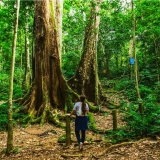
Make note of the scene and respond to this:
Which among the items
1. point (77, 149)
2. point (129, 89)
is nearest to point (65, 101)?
point (77, 149)

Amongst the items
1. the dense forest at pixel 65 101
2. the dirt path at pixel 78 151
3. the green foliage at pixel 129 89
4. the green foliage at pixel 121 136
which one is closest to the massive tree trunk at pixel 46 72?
the dense forest at pixel 65 101

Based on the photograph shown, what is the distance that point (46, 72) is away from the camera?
10555 mm

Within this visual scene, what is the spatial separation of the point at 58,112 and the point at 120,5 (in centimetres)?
579

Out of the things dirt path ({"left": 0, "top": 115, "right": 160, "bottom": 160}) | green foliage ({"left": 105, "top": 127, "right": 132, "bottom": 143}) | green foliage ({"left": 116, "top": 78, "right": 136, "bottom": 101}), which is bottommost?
dirt path ({"left": 0, "top": 115, "right": 160, "bottom": 160})

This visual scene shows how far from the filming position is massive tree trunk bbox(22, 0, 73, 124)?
10445 millimetres

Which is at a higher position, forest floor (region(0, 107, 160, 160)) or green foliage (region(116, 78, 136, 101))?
green foliage (region(116, 78, 136, 101))

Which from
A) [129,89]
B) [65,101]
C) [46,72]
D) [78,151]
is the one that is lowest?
[78,151]

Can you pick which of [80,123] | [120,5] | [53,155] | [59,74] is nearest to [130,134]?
[80,123]

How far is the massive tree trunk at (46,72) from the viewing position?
1045 cm

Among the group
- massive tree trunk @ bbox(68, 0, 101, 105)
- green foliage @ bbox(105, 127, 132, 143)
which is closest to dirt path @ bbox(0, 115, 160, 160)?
green foliage @ bbox(105, 127, 132, 143)

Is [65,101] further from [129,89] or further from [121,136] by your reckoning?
[129,89]

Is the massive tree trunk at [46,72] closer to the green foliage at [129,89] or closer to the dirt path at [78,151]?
the dirt path at [78,151]

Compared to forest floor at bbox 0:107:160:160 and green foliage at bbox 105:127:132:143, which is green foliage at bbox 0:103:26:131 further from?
green foliage at bbox 105:127:132:143

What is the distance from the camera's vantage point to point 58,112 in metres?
10.5
